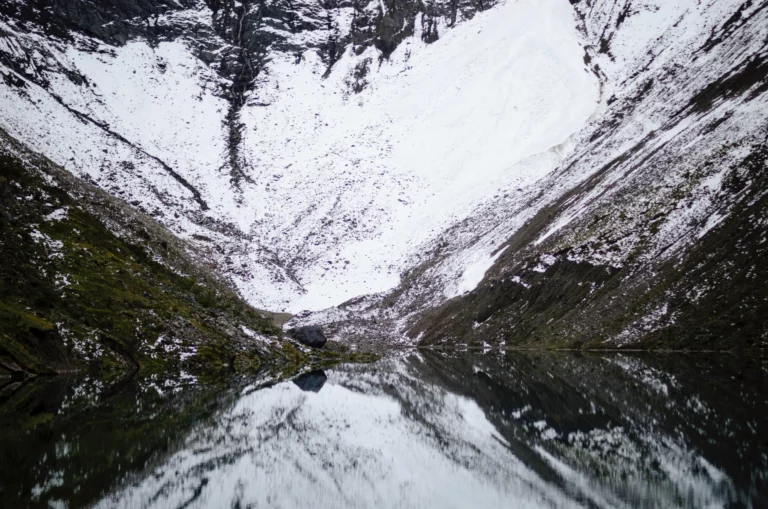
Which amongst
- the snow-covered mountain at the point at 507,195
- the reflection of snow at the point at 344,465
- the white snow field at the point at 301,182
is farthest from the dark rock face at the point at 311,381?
the white snow field at the point at 301,182

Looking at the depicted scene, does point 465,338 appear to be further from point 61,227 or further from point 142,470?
point 142,470

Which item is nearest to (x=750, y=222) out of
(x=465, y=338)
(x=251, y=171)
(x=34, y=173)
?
(x=465, y=338)

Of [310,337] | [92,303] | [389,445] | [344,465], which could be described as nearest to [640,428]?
[389,445]

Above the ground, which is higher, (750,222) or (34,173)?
(34,173)

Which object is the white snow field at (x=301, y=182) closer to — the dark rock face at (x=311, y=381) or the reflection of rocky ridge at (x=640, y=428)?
the dark rock face at (x=311, y=381)

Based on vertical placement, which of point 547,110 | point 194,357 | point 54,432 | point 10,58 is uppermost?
point 10,58

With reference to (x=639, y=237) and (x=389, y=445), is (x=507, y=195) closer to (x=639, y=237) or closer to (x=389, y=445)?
(x=639, y=237)
